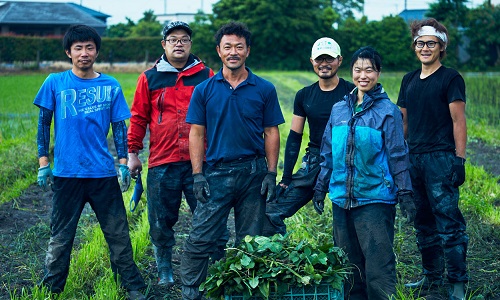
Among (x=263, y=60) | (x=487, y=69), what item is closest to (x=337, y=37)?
(x=263, y=60)

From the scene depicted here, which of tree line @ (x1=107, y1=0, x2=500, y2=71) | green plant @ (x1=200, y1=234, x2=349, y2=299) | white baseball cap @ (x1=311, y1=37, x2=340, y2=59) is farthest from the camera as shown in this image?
tree line @ (x1=107, y1=0, x2=500, y2=71)

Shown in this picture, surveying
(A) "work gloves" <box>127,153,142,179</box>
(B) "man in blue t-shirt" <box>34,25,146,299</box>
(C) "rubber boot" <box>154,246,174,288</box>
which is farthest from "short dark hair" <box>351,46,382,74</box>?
(C) "rubber boot" <box>154,246,174,288</box>

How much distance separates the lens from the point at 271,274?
3.82m

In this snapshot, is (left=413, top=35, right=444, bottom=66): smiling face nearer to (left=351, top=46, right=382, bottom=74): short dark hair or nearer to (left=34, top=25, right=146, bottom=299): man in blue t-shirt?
(left=351, top=46, right=382, bottom=74): short dark hair

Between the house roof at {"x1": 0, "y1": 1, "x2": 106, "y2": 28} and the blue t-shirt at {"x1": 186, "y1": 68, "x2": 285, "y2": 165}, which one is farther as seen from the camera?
the house roof at {"x1": 0, "y1": 1, "x2": 106, "y2": 28}

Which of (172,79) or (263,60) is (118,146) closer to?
(172,79)

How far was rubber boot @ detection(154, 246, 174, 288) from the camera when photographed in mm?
5258

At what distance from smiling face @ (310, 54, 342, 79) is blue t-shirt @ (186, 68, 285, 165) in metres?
0.51

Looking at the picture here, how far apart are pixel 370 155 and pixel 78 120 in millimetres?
1913

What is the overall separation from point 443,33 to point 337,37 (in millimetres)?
42957

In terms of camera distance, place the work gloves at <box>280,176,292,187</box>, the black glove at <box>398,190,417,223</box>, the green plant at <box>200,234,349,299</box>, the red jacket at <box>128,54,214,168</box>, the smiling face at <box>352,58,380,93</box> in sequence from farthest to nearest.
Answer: the work gloves at <box>280,176,292,187</box> < the red jacket at <box>128,54,214,168</box> < the smiling face at <box>352,58,380,93</box> < the black glove at <box>398,190,417,223</box> < the green plant at <box>200,234,349,299</box>

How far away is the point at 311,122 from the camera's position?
5.10 meters

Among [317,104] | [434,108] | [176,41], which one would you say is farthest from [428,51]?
[176,41]

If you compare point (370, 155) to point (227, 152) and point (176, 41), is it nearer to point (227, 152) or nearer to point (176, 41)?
point (227, 152)
